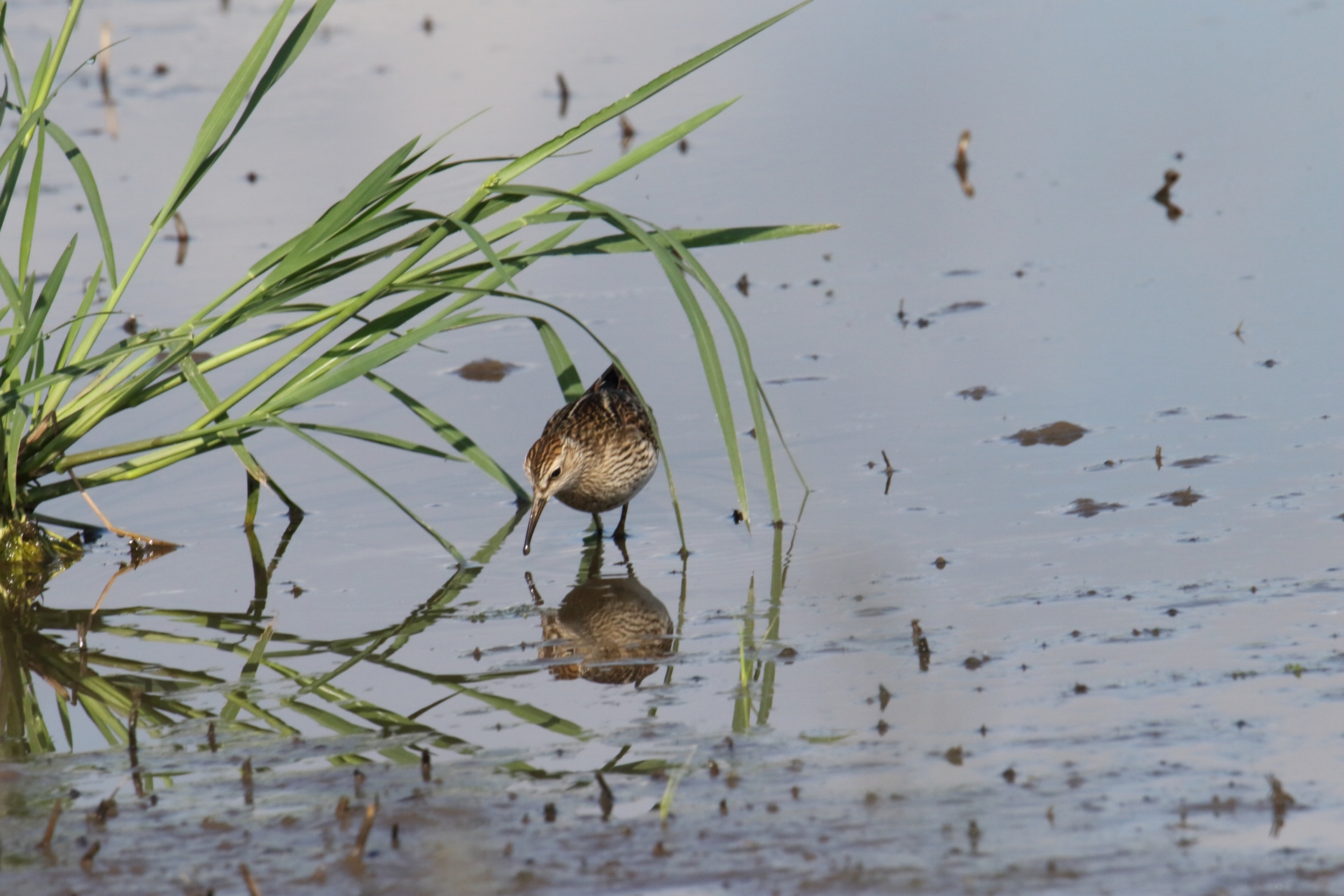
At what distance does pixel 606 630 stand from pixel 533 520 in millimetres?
859

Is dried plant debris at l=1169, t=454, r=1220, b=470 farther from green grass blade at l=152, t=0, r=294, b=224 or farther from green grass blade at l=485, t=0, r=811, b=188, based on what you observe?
green grass blade at l=152, t=0, r=294, b=224

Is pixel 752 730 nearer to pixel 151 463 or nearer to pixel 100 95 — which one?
pixel 151 463

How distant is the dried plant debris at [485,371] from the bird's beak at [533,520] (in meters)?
2.12

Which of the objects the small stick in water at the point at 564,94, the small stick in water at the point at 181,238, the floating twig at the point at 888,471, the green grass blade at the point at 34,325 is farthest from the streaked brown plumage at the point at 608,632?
the small stick in water at the point at 564,94

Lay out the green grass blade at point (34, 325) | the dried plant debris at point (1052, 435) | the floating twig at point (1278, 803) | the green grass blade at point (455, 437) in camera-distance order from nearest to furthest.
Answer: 1. the floating twig at point (1278, 803)
2. the green grass blade at point (34, 325)
3. the green grass blade at point (455, 437)
4. the dried plant debris at point (1052, 435)

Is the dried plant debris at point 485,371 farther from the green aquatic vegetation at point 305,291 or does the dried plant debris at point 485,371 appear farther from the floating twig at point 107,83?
the floating twig at point 107,83

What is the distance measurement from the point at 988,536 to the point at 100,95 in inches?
472

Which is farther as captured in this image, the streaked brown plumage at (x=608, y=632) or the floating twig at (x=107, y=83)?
the floating twig at (x=107, y=83)

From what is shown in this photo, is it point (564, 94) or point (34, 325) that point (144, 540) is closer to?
point (34, 325)

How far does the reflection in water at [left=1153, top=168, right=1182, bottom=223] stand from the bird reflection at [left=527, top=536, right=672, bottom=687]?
18.7 feet

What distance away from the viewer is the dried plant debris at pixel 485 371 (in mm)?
8328

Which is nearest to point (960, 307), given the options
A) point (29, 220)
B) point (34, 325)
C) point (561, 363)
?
point (561, 363)

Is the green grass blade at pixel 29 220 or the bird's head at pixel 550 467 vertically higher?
the green grass blade at pixel 29 220

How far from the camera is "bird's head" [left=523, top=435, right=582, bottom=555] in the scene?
20.1 ft
